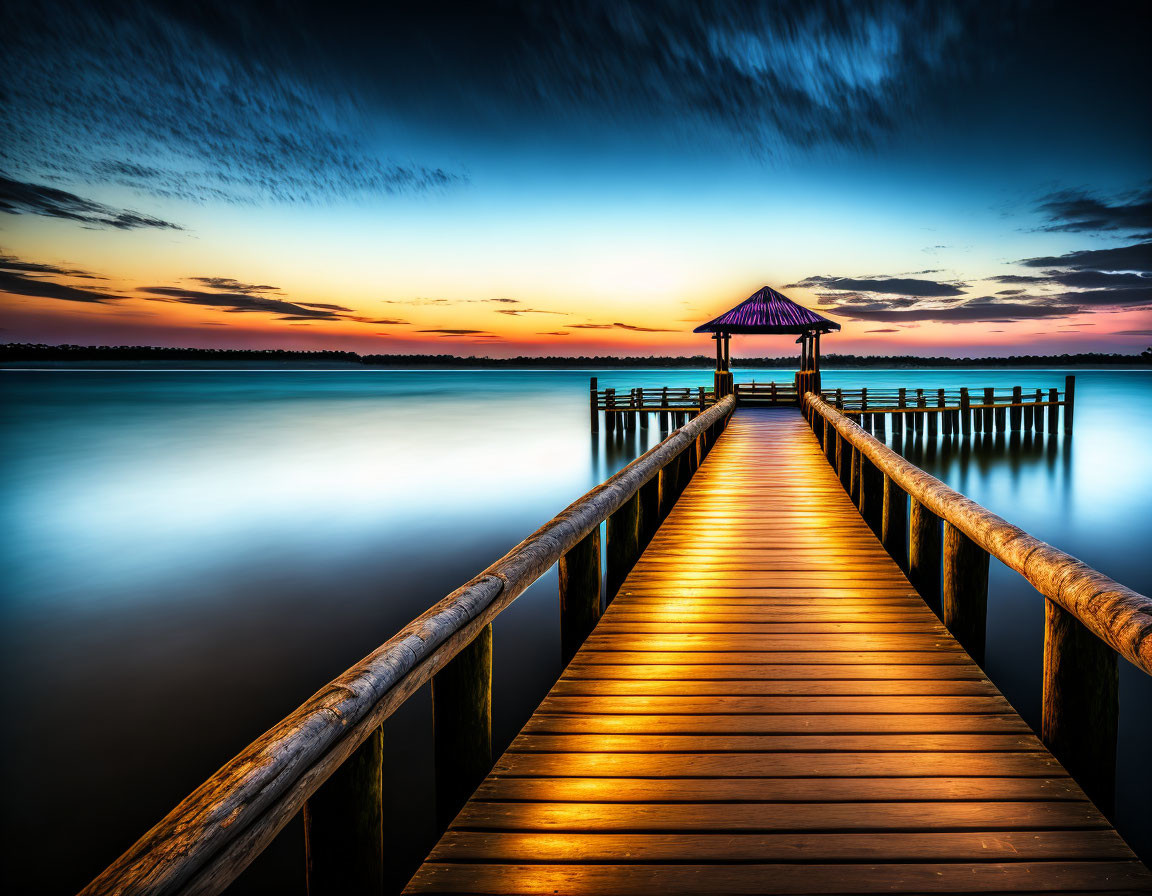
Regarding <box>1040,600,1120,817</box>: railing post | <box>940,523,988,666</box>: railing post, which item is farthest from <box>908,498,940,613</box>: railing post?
<box>1040,600,1120,817</box>: railing post

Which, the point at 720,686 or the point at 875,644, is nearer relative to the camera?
the point at 720,686

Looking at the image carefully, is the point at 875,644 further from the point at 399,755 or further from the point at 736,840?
the point at 399,755

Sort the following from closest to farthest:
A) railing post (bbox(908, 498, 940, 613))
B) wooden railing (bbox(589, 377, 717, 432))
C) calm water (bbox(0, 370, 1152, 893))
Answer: railing post (bbox(908, 498, 940, 613)), calm water (bbox(0, 370, 1152, 893)), wooden railing (bbox(589, 377, 717, 432))

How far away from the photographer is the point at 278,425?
3594 centimetres

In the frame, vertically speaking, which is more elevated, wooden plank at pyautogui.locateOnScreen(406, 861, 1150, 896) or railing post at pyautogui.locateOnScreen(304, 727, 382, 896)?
railing post at pyautogui.locateOnScreen(304, 727, 382, 896)

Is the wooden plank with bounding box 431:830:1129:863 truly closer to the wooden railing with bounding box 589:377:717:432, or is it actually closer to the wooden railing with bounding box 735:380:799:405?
the wooden railing with bounding box 735:380:799:405

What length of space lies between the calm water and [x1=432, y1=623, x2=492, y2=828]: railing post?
2756mm

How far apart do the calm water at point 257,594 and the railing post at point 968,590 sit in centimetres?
246

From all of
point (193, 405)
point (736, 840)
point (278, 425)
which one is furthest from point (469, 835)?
point (193, 405)

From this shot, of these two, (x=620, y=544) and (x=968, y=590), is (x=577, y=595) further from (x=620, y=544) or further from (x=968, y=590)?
(x=968, y=590)

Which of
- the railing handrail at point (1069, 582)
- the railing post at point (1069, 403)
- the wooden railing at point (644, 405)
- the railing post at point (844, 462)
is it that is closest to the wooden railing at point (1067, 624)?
the railing handrail at point (1069, 582)

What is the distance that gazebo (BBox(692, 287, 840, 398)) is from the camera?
53.7 feet

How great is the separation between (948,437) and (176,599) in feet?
88.6

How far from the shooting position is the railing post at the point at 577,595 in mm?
3361
